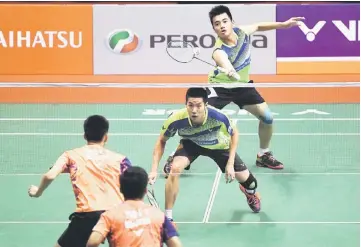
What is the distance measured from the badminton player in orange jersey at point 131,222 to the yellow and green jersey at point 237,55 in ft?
17.2

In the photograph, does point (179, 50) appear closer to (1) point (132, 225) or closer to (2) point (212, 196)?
(2) point (212, 196)

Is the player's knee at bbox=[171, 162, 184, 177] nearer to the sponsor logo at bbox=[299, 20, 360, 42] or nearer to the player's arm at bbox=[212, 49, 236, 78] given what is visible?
the player's arm at bbox=[212, 49, 236, 78]

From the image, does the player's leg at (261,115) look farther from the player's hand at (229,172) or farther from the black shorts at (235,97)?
the player's hand at (229,172)

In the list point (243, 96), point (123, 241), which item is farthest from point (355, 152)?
point (123, 241)

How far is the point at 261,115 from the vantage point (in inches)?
449


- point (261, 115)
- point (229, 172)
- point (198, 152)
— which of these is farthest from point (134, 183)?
point (261, 115)

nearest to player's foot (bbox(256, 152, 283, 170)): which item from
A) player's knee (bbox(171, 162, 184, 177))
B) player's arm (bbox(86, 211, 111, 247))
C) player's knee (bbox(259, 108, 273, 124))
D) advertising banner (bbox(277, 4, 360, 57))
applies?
player's knee (bbox(259, 108, 273, 124))

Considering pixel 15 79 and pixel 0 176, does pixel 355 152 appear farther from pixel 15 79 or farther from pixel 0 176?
pixel 15 79

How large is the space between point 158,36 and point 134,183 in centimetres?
1031

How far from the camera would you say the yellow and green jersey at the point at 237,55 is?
1115cm

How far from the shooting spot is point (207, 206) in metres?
10.1

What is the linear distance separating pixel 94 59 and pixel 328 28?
401 cm

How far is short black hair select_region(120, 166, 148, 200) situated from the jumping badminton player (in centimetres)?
268

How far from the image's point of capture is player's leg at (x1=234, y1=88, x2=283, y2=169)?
1127 cm
